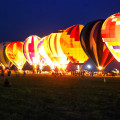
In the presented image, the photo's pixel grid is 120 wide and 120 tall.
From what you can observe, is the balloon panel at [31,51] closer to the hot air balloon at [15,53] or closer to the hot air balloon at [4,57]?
the hot air balloon at [15,53]

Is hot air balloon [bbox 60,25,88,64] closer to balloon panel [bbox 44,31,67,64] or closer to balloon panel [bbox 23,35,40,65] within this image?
balloon panel [bbox 44,31,67,64]

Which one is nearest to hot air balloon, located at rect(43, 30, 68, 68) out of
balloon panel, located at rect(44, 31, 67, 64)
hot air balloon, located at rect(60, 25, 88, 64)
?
balloon panel, located at rect(44, 31, 67, 64)

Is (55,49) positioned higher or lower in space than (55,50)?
higher

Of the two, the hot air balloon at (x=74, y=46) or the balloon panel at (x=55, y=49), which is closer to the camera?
the hot air balloon at (x=74, y=46)

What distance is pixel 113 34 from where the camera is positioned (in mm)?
29406

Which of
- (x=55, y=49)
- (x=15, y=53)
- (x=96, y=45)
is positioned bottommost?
(x=96, y=45)

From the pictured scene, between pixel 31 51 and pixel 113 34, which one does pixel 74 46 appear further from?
pixel 31 51

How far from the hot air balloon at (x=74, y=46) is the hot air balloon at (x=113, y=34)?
6.77 metres

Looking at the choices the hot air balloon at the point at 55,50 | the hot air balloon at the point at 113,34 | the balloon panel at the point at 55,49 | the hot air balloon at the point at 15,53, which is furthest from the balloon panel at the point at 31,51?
the hot air balloon at the point at 113,34

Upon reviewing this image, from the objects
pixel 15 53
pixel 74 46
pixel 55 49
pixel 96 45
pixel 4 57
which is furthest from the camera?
pixel 4 57

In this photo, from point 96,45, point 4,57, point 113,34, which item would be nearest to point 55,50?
point 96,45

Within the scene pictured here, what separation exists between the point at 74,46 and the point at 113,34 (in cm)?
850

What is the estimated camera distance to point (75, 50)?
121 feet

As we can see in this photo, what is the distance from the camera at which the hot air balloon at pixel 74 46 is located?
3684 cm
